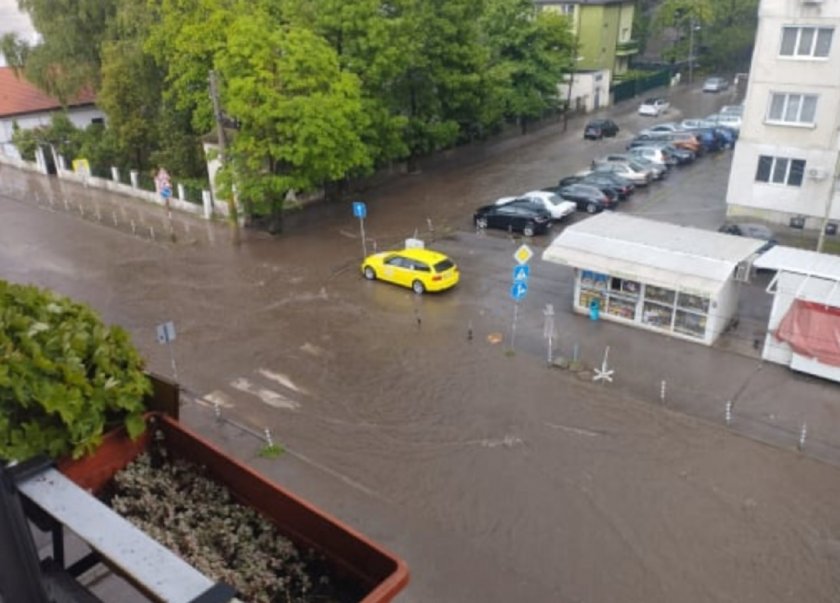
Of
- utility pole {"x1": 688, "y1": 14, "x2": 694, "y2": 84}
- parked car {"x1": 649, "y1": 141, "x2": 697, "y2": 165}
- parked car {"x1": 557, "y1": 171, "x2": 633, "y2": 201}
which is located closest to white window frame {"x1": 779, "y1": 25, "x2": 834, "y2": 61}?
parked car {"x1": 557, "y1": 171, "x2": 633, "y2": 201}

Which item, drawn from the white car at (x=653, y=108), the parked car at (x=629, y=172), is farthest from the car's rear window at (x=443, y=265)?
the white car at (x=653, y=108)

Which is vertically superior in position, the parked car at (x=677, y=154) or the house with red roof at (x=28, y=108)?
the house with red roof at (x=28, y=108)

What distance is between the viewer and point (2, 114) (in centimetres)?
4369

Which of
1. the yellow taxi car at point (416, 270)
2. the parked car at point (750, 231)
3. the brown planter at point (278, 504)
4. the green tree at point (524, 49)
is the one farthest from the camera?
the green tree at point (524, 49)

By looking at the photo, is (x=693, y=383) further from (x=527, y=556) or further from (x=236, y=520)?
(x=236, y=520)

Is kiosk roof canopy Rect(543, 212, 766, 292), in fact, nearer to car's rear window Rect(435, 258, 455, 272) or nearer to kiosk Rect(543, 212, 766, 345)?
kiosk Rect(543, 212, 766, 345)

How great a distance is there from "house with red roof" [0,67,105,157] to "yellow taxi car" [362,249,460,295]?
1179 inches

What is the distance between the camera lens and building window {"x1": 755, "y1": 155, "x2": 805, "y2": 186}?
27000mm

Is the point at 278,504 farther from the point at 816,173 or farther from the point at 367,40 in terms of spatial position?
the point at 367,40

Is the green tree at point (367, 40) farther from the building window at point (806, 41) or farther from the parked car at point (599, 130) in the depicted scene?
the parked car at point (599, 130)

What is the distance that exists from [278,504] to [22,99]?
160ft

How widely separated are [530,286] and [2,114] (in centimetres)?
3735

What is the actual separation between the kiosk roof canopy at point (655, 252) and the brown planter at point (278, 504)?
16123 millimetres

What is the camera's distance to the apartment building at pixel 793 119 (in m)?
25.3
